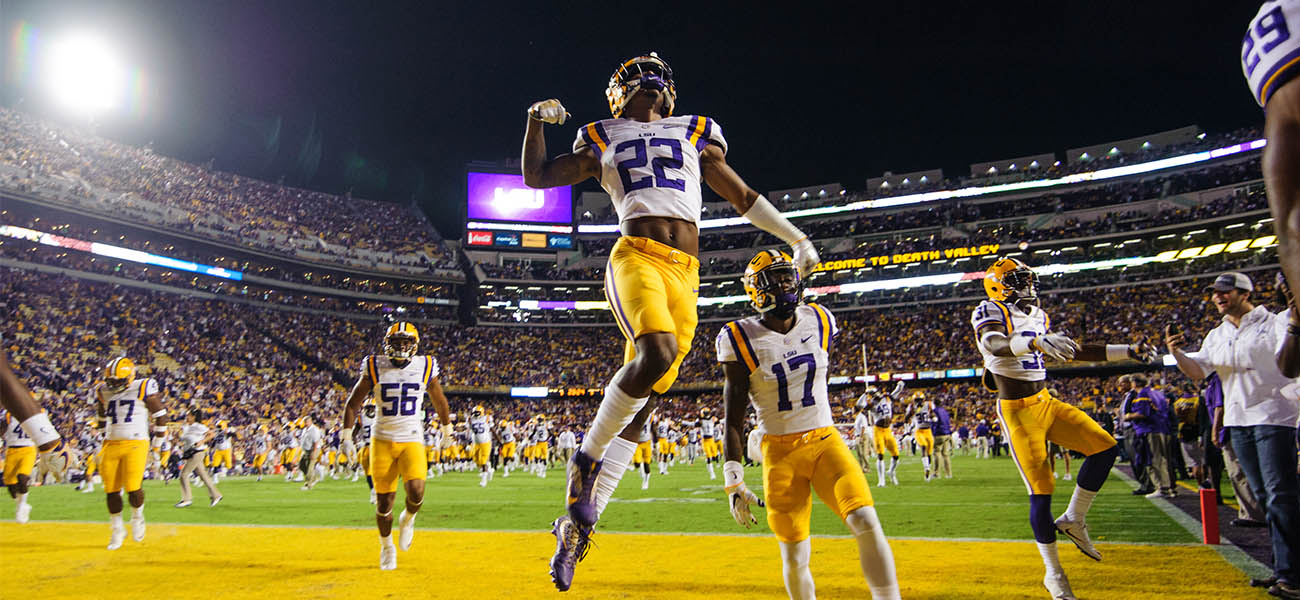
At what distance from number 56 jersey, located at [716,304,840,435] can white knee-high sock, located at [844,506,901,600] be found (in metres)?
0.65

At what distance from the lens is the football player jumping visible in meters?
3.99

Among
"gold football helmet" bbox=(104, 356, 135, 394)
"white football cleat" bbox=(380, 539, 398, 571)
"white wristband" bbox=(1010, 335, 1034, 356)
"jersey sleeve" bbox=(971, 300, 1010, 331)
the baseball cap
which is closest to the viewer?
"white wristband" bbox=(1010, 335, 1034, 356)

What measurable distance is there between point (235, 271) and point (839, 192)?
48.4 meters

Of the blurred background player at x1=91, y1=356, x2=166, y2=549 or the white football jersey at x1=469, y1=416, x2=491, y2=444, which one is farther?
the white football jersey at x1=469, y1=416, x2=491, y2=444

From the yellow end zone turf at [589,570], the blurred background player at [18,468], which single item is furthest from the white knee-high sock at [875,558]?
the blurred background player at [18,468]

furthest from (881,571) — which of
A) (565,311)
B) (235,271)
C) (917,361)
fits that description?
(565,311)

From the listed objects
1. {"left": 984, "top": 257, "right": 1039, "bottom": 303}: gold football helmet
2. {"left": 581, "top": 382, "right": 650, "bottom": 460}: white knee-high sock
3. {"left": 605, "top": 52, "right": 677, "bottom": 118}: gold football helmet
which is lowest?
{"left": 581, "top": 382, "right": 650, "bottom": 460}: white knee-high sock

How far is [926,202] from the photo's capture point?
61.4m

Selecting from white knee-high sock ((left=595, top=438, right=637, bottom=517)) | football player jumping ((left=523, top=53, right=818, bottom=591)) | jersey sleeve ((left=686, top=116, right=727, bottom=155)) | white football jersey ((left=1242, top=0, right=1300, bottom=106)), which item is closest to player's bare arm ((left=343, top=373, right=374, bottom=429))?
football player jumping ((left=523, top=53, right=818, bottom=591))

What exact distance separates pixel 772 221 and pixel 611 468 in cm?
182

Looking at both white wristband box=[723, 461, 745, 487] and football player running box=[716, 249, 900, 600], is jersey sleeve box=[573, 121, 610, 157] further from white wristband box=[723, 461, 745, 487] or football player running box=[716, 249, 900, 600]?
white wristband box=[723, 461, 745, 487]

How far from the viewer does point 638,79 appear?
4.62 m

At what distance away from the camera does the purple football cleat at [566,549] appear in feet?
12.7

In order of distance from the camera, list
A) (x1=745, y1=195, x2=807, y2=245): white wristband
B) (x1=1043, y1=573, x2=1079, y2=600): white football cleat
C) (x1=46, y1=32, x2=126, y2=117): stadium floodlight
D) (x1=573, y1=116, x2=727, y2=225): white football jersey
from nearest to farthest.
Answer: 1. (x1=573, y1=116, x2=727, y2=225): white football jersey
2. (x1=745, y1=195, x2=807, y2=245): white wristband
3. (x1=1043, y1=573, x2=1079, y2=600): white football cleat
4. (x1=46, y1=32, x2=126, y2=117): stadium floodlight
